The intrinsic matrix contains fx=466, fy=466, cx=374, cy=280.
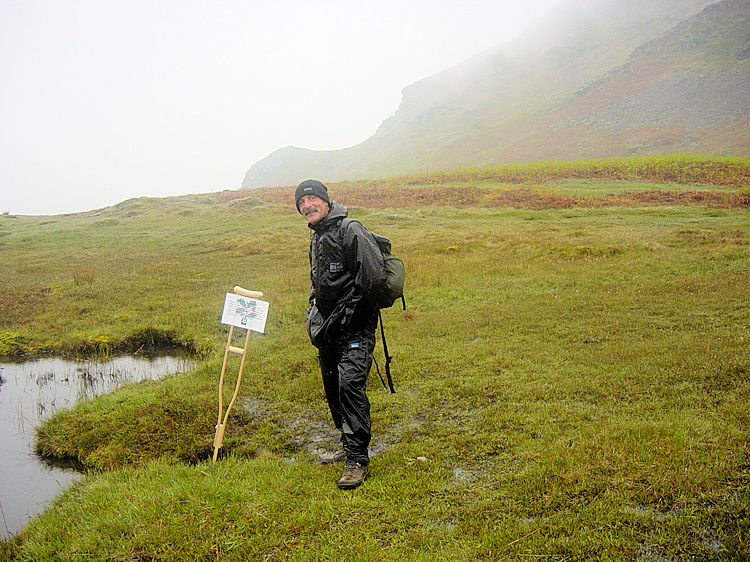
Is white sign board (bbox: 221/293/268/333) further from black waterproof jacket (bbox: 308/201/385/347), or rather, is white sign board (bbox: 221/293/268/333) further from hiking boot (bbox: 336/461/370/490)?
hiking boot (bbox: 336/461/370/490)

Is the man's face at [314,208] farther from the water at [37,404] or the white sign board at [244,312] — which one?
the water at [37,404]

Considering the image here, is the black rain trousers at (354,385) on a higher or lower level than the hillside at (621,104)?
lower

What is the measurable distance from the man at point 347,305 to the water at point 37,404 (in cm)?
436

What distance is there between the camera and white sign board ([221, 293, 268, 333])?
6383mm

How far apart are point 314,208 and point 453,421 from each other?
386cm

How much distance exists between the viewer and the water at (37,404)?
6539mm

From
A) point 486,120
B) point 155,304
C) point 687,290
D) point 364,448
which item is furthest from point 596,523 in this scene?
point 486,120

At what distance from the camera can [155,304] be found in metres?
15.9

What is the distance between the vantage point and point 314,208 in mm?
5566

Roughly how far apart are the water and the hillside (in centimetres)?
8685

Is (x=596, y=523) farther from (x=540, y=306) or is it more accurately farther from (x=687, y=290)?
(x=687, y=290)

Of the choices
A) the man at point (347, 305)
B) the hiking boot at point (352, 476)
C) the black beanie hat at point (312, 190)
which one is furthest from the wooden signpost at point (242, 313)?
the hiking boot at point (352, 476)

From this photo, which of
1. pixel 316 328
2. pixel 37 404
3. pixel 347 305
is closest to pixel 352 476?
pixel 316 328

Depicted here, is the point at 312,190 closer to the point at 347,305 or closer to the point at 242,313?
the point at 347,305
